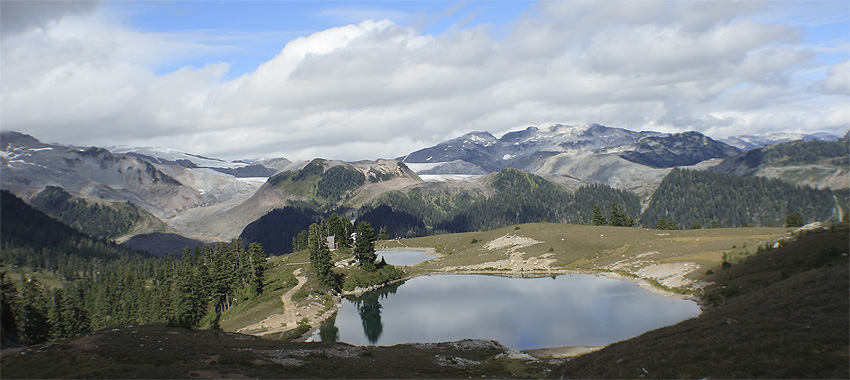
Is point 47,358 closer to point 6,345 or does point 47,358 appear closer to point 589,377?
point 6,345

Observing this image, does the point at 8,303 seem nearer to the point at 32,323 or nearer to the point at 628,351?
the point at 32,323

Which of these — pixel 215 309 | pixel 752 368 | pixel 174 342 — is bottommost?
pixel 215 309

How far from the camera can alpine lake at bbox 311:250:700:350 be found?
66312 millimetres

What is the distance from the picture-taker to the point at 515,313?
266ft

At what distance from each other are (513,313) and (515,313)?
1.08ft

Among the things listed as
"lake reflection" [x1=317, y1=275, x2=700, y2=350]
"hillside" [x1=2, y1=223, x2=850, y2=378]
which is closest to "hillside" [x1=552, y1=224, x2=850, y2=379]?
"hillside" [x1=2, y1=223, x2=850, y2=378]

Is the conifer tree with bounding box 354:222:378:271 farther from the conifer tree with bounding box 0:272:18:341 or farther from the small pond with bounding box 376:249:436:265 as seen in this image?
the conifer tree with bounding box 0:272:18:341

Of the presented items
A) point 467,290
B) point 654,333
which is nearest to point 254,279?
point 467,290

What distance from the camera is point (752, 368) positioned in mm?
21703

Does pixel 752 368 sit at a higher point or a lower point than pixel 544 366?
higher

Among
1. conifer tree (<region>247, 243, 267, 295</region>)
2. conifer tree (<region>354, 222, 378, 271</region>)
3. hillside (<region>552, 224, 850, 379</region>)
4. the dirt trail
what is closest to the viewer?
hillside (<region>552, 224, 850, 379</region>)

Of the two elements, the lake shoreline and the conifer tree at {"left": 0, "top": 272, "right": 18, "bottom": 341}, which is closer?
the lake shoreline

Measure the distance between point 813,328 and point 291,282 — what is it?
328 feet

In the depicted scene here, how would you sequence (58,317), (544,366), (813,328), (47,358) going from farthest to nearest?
(58,317) → (544,366) → (47,358) → (813,328)
